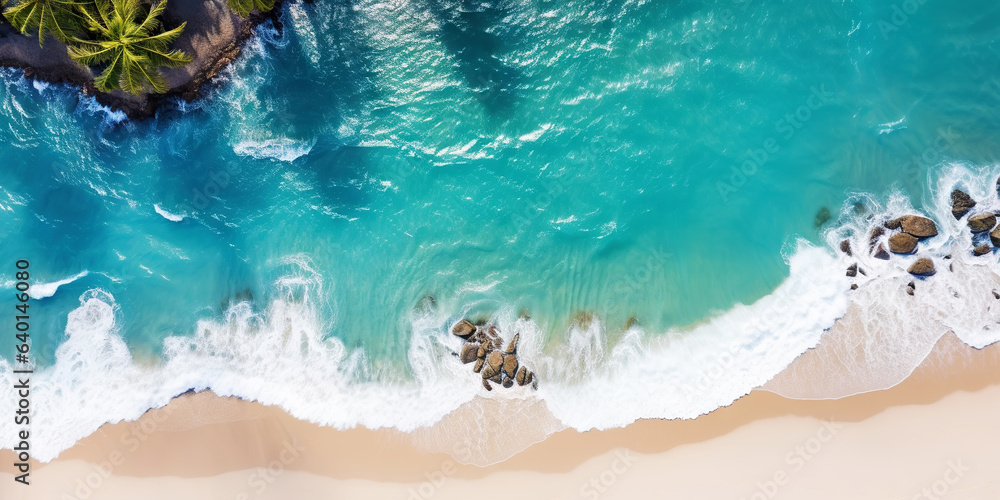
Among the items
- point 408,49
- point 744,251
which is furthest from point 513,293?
point 408,49

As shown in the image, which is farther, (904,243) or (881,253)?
(881,253)

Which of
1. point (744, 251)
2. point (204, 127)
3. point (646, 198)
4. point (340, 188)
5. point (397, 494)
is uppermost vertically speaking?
point (204, 127)

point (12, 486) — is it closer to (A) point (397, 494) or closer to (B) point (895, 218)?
(A) point (397, 494)
